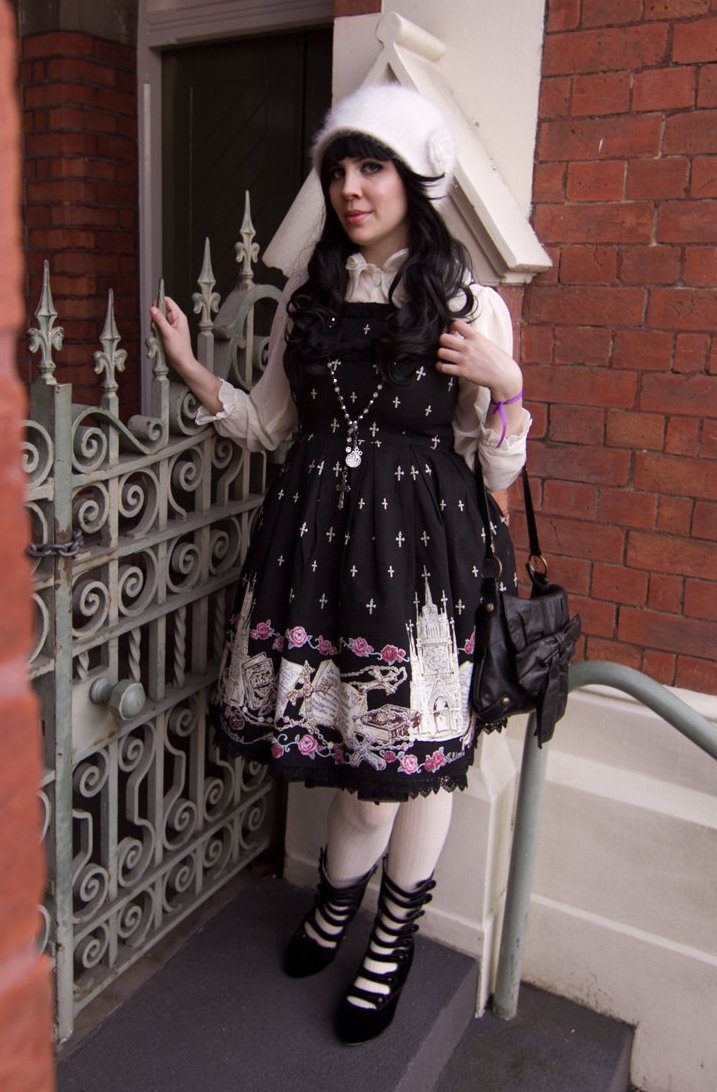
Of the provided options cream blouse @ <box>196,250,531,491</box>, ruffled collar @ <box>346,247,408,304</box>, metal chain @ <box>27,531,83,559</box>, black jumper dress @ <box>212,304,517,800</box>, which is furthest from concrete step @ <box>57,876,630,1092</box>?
ruffled collar @ <box>346,247,408,304</box>

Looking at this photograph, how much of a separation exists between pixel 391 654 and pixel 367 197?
3.14ft

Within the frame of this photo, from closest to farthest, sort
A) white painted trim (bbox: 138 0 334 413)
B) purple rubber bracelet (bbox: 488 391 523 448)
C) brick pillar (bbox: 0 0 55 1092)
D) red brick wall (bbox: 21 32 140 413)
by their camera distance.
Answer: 1. brick pillar (bbox: 0 0 55 1092)
2. purple rubber bracelet (bbox: 488 391 523 448)
3. white painted trim (bbox: 138 0 334 413)
4. red brick wall (bbox: 21 32 140 413)

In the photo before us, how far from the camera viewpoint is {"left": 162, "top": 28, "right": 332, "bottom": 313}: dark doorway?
148 inches

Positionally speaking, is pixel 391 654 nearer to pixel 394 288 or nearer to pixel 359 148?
pixel 394 288

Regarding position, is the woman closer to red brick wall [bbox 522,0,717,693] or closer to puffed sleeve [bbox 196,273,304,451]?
puffed sleeve [bbox 196,273,304,451]

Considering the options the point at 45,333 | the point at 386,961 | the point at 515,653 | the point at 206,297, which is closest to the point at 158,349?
the point at 206,297

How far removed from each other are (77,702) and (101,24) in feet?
9.80

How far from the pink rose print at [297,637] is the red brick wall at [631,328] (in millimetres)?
867

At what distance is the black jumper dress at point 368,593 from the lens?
213 cm

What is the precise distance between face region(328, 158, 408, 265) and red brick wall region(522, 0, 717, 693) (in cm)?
61

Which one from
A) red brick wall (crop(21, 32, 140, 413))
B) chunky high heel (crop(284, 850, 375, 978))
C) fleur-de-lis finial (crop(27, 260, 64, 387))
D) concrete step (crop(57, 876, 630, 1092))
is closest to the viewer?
fleur-de-lis finial (crop(27, 260, 64, 387))

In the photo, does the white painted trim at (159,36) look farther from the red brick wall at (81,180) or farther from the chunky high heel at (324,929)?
the chunky high heel at (324,929)

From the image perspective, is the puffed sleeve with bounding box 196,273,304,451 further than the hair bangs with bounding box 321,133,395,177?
Yes

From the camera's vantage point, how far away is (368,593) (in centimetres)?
212
